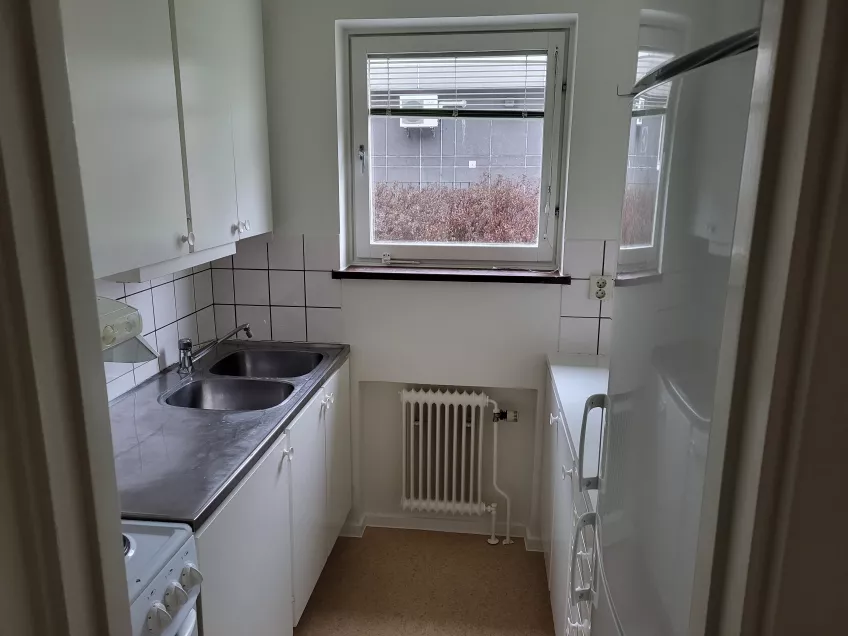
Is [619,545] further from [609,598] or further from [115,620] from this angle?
[115,620]

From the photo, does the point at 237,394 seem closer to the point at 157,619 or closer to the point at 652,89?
the point at 157,619

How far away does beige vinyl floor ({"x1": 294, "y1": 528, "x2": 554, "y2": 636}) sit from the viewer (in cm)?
218

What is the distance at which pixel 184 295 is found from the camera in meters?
2.38

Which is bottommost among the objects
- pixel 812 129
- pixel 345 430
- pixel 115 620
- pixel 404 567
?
pixel 404 567

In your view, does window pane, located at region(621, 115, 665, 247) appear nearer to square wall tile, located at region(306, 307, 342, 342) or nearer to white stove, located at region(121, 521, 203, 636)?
white stove, located at region(121, 521, 203, 636)

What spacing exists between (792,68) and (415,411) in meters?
2.33

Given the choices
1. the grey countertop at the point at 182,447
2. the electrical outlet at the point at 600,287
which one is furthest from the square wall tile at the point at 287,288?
the electrical outlet at the point at 600,287

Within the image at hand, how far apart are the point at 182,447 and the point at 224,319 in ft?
3.54

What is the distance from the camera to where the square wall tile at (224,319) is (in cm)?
258

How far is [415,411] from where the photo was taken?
A: 2662mm

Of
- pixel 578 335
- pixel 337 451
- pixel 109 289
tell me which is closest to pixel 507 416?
pixel 578 335

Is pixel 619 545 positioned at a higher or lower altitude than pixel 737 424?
lower

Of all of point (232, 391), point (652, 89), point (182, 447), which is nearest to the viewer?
point (652, 89)

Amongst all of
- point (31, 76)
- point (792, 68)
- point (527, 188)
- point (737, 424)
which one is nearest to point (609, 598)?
point (737, 424)
